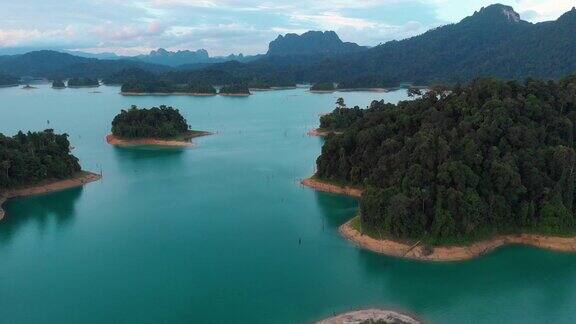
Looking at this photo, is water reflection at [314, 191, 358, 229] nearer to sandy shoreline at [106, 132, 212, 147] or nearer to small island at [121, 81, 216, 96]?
sandy shoreline at [106, 132, 212, 147]

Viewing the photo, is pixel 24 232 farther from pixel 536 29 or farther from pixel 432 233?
pixel 536 29

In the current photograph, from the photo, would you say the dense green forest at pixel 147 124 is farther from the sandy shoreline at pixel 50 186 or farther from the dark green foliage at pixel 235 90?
the dark green foliage at pixel 235 90

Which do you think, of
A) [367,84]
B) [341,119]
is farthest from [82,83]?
[341,119]

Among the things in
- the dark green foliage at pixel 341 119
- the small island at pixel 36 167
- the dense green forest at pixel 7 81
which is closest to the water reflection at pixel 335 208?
the small island at pixel 36 167

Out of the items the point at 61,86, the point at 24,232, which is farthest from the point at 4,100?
the point at 24,232

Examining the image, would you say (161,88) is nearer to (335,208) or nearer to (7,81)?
(7,81)
